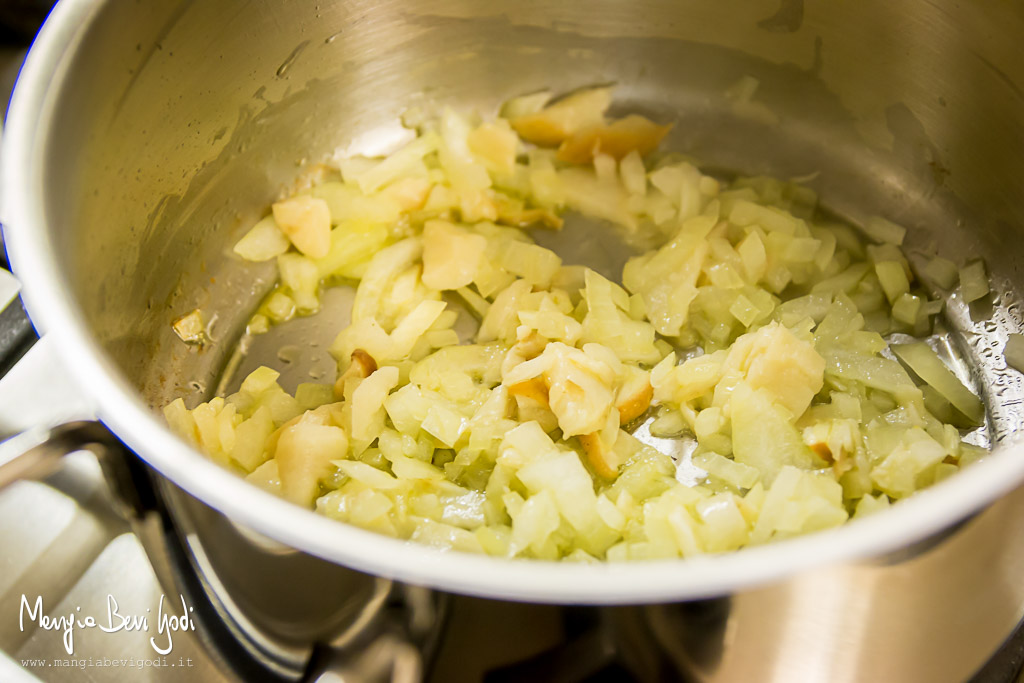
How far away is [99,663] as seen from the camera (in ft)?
3.43

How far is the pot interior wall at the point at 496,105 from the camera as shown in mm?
1146

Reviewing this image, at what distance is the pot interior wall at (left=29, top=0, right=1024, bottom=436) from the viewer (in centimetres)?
115

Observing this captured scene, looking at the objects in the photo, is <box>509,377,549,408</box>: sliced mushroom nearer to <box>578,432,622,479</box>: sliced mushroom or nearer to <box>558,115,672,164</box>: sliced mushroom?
<box>578,432,622,479</box>: sliced mushroom

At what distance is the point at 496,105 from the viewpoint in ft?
5.12

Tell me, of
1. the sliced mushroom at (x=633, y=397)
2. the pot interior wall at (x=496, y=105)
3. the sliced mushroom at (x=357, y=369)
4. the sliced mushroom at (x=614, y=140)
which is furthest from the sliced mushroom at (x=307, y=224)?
the sliced mushroom at (x=633, y=397)

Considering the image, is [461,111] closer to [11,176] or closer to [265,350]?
[265,350]

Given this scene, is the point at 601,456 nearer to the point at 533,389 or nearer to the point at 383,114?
the point at 533,389

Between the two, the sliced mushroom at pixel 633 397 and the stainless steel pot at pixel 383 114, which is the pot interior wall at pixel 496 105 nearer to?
the stainless steel pot at pixel 383 114

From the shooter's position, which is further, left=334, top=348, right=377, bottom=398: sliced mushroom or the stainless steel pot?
left=334, top=348, right=377, bottom=398: sliced mushroom

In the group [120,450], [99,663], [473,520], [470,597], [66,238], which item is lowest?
[99,663]

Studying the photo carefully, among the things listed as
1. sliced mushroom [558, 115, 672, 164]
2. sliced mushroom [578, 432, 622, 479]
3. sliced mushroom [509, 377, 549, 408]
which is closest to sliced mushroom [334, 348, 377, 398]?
sliced mushroom [509, 377, 549, 408]

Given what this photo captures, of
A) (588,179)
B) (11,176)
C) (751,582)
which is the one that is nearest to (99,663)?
(11,176)

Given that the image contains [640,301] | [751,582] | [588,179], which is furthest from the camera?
[588,179]

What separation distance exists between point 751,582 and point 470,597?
9.0 inches
